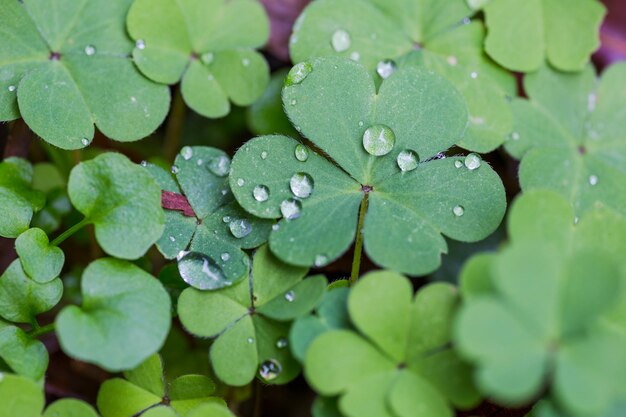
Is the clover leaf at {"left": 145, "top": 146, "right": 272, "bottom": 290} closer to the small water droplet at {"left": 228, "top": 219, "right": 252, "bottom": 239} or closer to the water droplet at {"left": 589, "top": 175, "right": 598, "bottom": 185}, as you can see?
the small water droplet at {"left": 228, "top": 219, "right": 252, "bottom": 239}

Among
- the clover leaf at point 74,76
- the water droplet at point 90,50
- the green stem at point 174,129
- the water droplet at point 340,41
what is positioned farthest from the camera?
the green stem at point 174,129

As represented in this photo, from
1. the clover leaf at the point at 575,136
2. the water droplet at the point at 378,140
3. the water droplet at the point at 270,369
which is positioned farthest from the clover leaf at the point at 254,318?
the clover leaf at the point at 575,136

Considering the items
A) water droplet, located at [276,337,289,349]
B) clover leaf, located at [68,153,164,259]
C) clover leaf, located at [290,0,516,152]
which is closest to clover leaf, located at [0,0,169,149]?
clover leaf, located at [68,153,164,259]

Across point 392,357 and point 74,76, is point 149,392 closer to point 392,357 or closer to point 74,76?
point 392,357

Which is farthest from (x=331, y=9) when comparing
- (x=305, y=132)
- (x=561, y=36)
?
(x=561, y=36)

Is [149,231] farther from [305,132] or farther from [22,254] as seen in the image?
[305,132]

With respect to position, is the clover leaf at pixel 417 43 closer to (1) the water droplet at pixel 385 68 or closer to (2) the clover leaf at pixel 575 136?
(1) the water droplet at pixel 385 68

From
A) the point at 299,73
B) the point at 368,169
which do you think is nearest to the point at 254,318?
the point at 368,169
